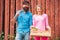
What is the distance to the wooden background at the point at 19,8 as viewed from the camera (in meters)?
7.93

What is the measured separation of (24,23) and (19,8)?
108 inches

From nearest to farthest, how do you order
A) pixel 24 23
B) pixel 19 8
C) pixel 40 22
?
1. pixel 24 23
2. pixel 40 22
3. pixel 19 8

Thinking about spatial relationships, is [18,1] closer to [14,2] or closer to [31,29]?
[14,2]

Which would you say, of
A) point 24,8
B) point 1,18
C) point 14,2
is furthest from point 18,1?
point 24,8

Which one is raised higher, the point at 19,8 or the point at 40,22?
the point at 19,8

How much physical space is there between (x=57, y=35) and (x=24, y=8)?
8.89 feet

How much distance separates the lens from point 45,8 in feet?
26.2

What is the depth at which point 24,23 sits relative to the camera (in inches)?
215

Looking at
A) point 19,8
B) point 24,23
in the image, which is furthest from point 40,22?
point 19,8

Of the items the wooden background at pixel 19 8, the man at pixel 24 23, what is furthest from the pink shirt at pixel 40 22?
the wooden background at pixel 19 8

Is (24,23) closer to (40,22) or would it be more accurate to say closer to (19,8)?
(40,22)

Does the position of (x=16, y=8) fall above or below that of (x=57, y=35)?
above

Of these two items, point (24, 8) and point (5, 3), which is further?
point (5, 3)

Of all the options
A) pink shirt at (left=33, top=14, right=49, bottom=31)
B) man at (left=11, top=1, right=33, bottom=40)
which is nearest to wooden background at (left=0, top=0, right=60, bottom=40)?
pink shirt at (left=33, top=14, right=49, bottom=31)
